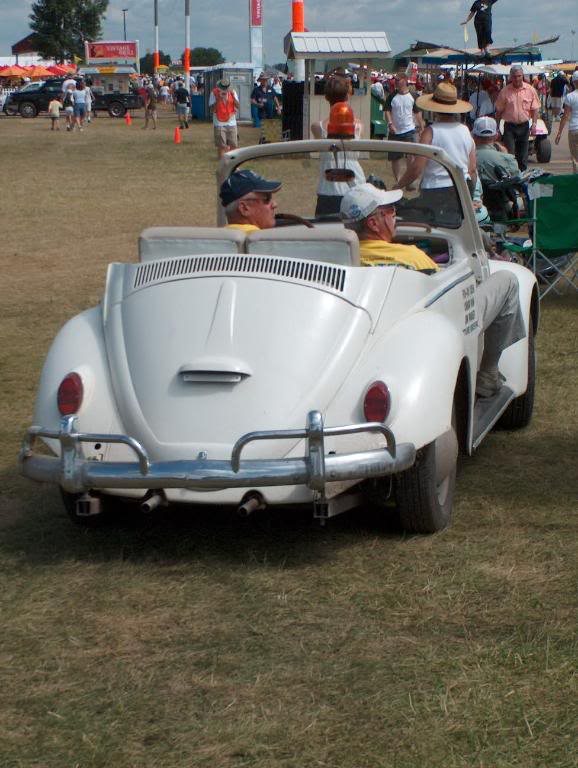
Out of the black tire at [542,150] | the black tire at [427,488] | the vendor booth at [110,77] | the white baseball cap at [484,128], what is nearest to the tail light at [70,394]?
the black tire at [427,488]

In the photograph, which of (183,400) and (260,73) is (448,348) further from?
(260,73)

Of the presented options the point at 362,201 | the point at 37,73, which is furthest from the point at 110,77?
the point at 362,201

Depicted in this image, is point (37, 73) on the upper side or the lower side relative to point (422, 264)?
upper

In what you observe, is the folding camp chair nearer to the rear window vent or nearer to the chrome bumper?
the rear window vent

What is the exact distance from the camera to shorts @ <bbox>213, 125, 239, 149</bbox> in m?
22.6

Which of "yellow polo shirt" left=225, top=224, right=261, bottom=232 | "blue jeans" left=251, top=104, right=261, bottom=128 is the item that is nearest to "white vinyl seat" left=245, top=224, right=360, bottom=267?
"yellow polo shirt" left=225, top=224, right=261, bottom=232

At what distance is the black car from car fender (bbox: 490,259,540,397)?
4741 centimetres

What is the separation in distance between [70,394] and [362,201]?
1799mm

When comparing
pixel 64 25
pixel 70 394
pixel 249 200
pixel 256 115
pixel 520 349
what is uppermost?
pixel 64 25

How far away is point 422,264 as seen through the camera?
5387mm

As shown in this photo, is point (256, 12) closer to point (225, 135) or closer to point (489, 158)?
point (225, 135)

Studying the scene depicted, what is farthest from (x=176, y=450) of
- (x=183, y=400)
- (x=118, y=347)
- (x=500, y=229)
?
(x=500, y=229)

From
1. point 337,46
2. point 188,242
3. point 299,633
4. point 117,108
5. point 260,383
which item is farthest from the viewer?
point 117,108

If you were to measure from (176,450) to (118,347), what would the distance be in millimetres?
626
